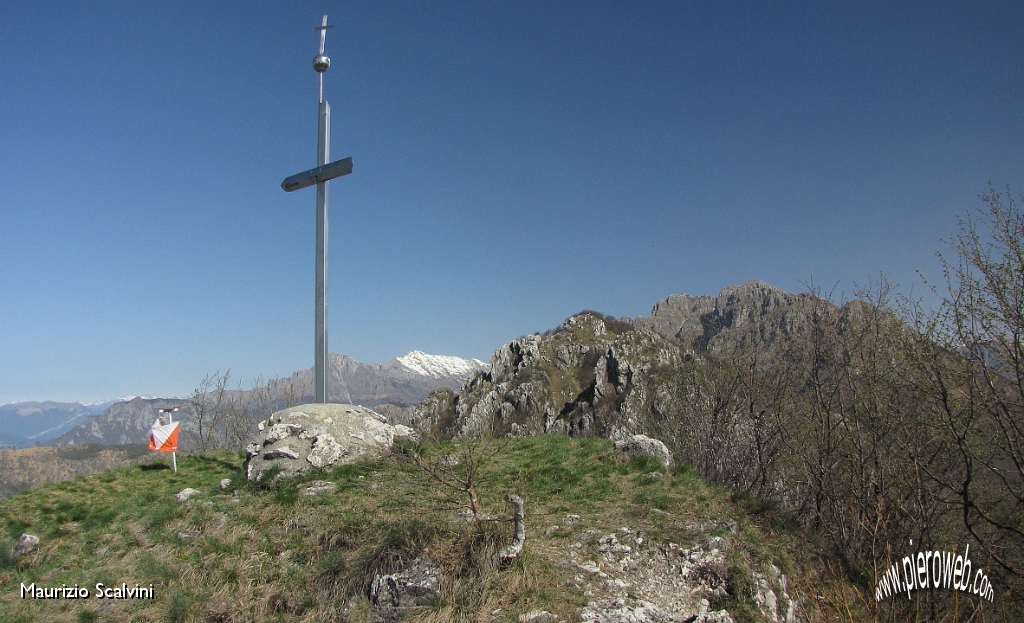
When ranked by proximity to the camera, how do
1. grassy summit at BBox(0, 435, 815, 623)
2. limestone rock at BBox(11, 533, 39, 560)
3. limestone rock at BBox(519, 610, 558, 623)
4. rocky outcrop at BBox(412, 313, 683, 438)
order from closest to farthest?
limestone rock at BBox(519, 610, 558, 623)
grassy summit at BBox(0, 435, 815, 623)
limestone rock at BBox(11, 533, 39, 560)
rocky outcrop at BBox(412, 313, 683, 438)

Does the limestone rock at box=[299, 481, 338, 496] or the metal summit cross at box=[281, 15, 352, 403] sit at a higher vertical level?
the metal summit cross at box=[281, 15, 352, 403]

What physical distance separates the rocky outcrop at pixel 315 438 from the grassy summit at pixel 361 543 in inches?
22.4

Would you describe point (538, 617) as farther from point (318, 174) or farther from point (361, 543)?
point (318, 174)

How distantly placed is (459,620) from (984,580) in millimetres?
7602

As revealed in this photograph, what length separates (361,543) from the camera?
7.66m

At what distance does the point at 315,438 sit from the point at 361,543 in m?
5.07

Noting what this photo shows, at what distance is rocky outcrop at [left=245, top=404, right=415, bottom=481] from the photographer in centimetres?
1160

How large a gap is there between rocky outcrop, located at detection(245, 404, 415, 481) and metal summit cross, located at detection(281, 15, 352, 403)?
1004 millimetres

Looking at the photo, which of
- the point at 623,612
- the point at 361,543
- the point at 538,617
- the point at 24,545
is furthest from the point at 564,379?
the point at 538,617

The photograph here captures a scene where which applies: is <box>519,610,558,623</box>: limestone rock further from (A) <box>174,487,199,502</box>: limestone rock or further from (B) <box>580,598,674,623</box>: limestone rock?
(A) <box>174,487,199,502</box>: limestone rock

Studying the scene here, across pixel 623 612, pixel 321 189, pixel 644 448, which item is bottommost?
pixel 623 612

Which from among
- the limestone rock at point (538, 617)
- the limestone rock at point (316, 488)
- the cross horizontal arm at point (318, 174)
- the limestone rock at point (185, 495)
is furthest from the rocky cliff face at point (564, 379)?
the limestone rock at point (538, 617)

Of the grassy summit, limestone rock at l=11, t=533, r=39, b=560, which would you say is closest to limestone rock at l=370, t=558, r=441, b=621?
the grassy summit

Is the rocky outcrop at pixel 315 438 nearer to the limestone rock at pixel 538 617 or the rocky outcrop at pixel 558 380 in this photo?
the limestone rock at pixel 538 617
